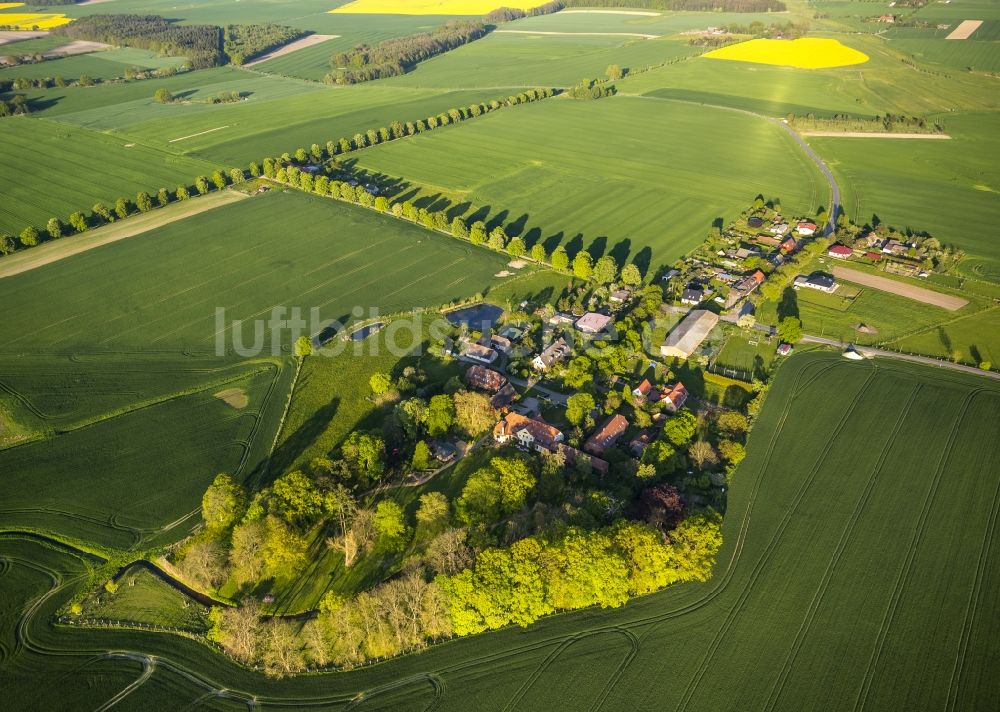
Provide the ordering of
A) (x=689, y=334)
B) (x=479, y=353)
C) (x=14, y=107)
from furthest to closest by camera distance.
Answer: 1. (x=14, y=107)
2. (x=689, y=334)
3. (x=479, y=353)

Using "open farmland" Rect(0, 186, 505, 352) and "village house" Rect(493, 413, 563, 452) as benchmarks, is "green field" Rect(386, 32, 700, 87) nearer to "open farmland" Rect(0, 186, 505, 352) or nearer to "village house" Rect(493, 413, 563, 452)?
"open farmland" Rect(0, 186, 505, 352)

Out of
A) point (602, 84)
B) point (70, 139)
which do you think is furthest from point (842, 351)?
point (70, 139)

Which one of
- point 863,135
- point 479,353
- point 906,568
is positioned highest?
point 863,135

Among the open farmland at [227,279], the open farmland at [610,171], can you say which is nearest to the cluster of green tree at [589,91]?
the open farmland at [610,171]

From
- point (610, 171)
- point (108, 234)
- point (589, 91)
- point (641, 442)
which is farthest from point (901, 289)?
point (108, 234)

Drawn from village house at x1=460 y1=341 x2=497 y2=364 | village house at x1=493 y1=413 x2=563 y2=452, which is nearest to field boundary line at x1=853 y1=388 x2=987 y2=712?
village house at x1=493 y1=413 x2=563 y2=452

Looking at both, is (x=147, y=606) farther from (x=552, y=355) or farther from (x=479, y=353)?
(x=552, y=355)

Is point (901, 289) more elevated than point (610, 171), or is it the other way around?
point (610, 171)
